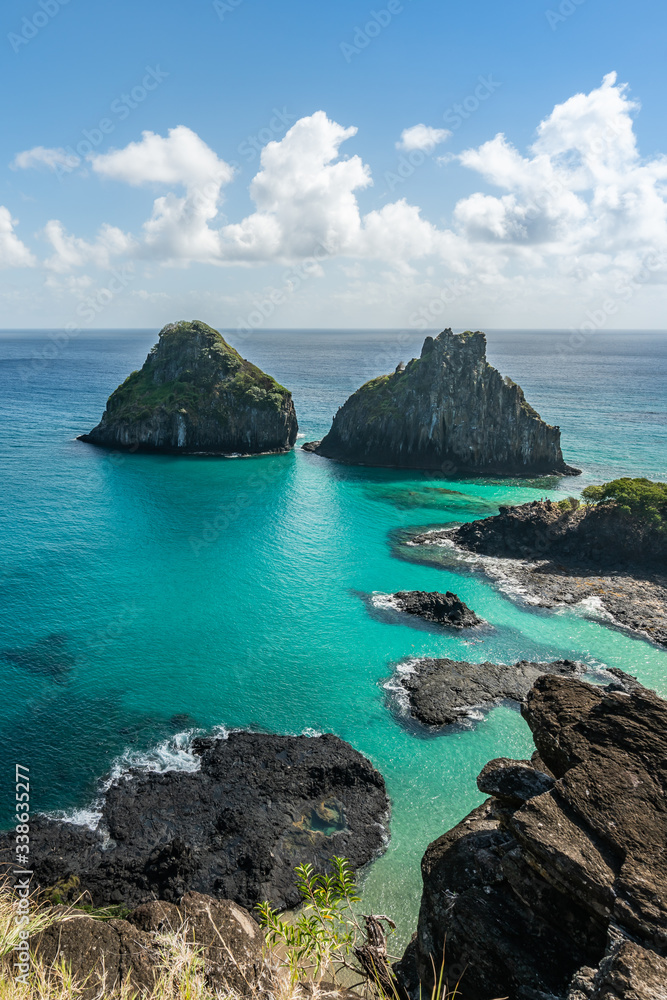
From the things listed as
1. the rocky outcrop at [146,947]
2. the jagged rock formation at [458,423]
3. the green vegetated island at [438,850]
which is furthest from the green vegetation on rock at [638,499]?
the rocky outcrop at [146,947]

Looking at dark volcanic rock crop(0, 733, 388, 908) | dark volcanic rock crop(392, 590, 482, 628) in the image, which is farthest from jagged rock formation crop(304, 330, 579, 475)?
dark volcanic rock crop(0, 733, 388, 908)

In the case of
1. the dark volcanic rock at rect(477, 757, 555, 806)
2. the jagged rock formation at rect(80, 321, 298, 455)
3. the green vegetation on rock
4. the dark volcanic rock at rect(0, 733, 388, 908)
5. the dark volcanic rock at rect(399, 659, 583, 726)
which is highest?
the jagged rock formation at rect(80, 321, 298, 455)

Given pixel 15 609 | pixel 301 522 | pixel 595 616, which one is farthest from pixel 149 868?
pixel 301 522

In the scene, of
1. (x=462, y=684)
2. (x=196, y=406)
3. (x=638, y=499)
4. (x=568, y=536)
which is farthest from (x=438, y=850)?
(x=196, y=406)

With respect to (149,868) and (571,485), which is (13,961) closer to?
(149,868)

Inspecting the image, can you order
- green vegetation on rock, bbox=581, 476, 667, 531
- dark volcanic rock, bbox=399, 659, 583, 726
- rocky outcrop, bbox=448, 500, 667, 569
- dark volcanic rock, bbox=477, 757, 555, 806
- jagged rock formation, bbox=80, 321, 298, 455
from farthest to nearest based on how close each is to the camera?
jagged rock formation, bbox=80, 321, 298, 455 < green vegetation on rock, bbox=581, 476, 667, 531 < rocky outcrop, bbox=448, 500, 667, 569 < dark volcanic rock, bbox=399, 659, 583, 726 < dark volcanic rock, bbox=477, 757, 555, 806

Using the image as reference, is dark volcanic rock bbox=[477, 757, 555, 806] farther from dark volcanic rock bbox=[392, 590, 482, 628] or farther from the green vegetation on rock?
the green vegetation on rock
